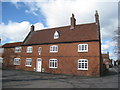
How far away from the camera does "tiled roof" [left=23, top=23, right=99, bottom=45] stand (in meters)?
25.8

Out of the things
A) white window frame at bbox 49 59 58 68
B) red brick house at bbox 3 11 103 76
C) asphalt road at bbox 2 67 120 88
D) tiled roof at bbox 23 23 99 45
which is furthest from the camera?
white window frame at bbox 49 59 58 68

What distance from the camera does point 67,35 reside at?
28.2m

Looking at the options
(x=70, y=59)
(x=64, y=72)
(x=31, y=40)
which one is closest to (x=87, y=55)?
(x=70, y=59)

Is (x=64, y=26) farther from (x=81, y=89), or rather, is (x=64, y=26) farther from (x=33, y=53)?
A: (x=81, y=89)

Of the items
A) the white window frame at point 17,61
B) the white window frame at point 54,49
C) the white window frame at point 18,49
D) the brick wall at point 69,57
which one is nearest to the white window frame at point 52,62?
the brick wall at point 69,57

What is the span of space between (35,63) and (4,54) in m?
12.6

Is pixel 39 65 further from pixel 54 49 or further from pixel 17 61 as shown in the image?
pixel 17 61

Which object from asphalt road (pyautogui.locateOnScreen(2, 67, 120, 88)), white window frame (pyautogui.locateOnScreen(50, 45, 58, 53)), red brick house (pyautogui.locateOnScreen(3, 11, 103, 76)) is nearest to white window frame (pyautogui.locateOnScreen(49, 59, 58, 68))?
red brick house (pyautogui.locateOnScreen(3, 11, 103, 76))

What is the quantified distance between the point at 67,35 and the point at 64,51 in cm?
397

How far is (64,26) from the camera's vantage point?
104 ft

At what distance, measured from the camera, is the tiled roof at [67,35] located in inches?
1014

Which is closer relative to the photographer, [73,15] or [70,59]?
[70,59]

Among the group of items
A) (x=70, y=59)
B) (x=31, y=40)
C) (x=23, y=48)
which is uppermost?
(x=31, y=40)

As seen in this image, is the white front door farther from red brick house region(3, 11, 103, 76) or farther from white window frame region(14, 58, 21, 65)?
white window frame region(14, 58, 21, 65)
